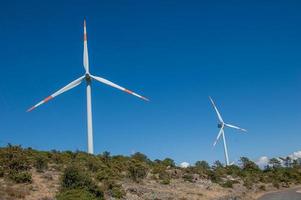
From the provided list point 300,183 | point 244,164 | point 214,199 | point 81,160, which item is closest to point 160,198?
point 214,199

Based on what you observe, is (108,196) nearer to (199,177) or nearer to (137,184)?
(137,184)

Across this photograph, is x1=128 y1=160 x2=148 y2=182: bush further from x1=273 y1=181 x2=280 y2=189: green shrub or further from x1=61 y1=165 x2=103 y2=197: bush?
x1=273 y1=181 x2=280 y2=189: green shrub

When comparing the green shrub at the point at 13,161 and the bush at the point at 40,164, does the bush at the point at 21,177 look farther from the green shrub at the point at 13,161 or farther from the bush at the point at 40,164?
the bush at the point at 40,164

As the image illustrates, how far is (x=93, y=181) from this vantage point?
109 feet

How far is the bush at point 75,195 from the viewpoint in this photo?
26881mm

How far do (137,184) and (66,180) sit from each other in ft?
37.0

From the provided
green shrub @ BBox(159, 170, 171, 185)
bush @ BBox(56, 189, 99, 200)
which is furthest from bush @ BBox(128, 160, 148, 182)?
bush @ BBox(56, 189, 99, 200)

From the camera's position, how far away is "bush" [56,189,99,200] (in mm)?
26881

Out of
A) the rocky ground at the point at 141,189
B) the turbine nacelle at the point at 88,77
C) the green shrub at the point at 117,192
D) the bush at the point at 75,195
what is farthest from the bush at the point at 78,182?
the turbine nacelle at the point at 88,77

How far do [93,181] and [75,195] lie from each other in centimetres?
575

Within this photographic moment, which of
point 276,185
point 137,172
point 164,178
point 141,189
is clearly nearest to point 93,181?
point 141,189

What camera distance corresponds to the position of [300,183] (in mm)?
73562

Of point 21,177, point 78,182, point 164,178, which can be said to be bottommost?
point 78,182

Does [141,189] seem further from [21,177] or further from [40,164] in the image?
[21,177]
